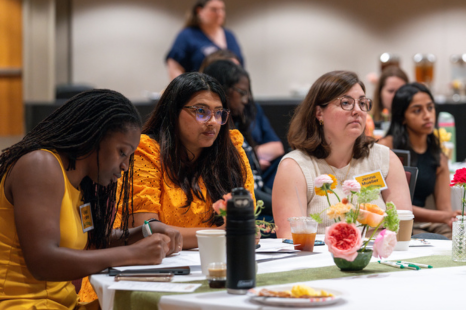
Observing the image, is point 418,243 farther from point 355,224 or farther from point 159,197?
point 159,197

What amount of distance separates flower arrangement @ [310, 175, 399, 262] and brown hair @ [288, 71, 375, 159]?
94cm

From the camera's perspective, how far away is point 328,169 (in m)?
2.41

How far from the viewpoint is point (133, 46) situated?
7746 mm

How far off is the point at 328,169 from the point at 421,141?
4.29 ft

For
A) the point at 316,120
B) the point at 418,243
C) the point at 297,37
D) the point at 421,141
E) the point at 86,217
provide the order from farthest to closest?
the point at 297,37 < the point at 421,141 < the point at 316,120 < the point at 418,243 < the point at 86,217

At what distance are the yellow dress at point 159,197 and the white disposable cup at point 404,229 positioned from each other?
2.20 feet

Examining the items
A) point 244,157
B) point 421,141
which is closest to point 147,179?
point 244,157

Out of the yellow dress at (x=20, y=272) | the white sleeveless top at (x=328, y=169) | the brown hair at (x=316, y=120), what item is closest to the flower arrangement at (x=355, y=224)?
the yellow dress at (x=20, y=272)

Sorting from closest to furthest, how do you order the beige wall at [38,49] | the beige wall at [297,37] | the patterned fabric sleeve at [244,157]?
the patterned fabric sleeve at [244,157] < the beige wall at [38,49] < the beige wall at [297,37]

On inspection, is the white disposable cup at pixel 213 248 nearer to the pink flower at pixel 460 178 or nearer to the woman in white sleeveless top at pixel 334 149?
the pink flower at pixel 460 178

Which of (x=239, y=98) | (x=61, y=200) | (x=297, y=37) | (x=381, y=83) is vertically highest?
(x=297, y=37)

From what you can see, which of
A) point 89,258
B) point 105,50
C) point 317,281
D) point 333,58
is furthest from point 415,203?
point 105,50

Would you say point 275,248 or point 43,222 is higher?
point 43,222

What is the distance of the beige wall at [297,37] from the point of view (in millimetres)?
7754
